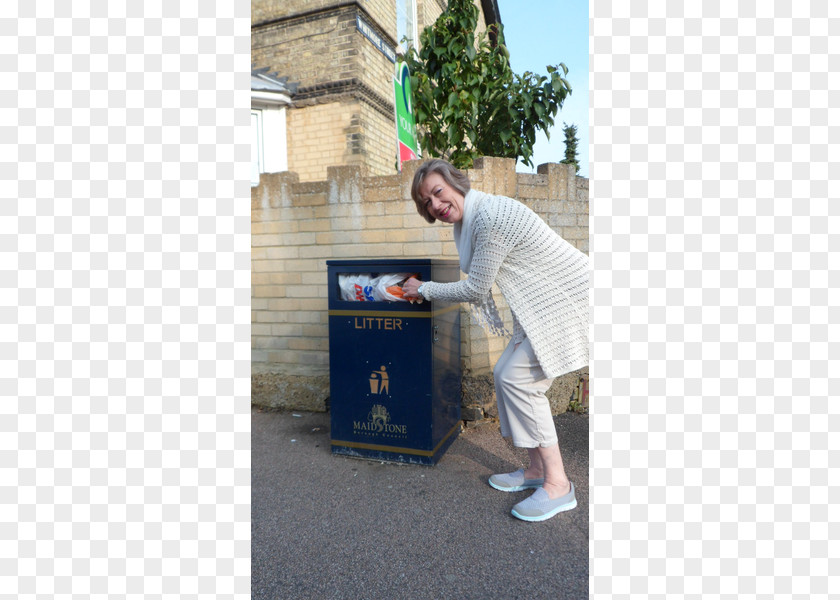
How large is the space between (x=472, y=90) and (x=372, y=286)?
8.93ft

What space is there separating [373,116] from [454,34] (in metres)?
5.46

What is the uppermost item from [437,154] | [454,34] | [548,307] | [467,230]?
[454,34]

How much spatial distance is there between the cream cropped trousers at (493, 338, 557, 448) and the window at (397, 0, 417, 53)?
10897 millimetres

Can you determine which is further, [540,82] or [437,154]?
[437,154]

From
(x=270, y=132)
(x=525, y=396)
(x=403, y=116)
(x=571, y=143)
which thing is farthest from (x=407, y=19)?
(x=571, y=143)

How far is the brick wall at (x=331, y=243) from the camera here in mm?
4402

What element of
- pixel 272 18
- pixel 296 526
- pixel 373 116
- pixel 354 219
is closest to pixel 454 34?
pixel 354 219

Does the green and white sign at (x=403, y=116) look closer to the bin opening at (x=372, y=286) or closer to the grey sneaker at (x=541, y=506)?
the bin opening at (x=372, y=286)

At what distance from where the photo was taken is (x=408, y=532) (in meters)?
2.69

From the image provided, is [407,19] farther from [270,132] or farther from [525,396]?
[525,396]

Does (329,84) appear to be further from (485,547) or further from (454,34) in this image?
(485,547)

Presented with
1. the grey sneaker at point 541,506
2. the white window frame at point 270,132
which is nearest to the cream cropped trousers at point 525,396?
the grey sneaker at point 541,506

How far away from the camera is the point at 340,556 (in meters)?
2.49

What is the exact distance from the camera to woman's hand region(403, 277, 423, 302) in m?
3.19
